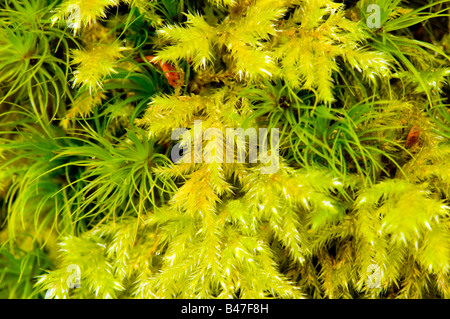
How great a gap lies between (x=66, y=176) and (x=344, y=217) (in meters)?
0.67

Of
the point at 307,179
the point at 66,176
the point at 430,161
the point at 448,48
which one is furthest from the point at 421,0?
the point at 66,176

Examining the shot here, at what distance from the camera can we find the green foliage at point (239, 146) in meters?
0.69

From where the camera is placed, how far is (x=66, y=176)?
81 centimetres

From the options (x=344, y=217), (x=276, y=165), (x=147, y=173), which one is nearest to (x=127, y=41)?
(x=147, y=173)

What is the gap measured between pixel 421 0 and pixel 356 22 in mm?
230

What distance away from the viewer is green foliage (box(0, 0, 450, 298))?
0.69 meters

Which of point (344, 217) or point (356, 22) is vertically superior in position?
point (356, 22)

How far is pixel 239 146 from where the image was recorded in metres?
0.71

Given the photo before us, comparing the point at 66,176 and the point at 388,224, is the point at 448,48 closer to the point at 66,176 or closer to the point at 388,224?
the point at 388,224

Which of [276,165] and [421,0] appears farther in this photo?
[421,0]

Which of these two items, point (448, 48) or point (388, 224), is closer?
point (388, 224)
